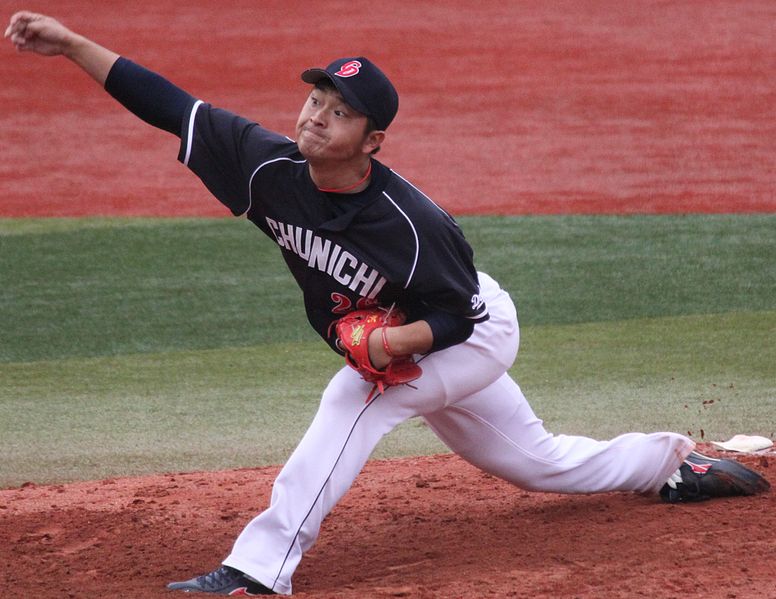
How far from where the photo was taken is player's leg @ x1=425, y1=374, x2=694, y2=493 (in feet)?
12.5

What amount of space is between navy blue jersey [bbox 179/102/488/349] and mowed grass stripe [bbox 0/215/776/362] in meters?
3.37

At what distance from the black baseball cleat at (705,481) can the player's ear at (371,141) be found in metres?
1.47

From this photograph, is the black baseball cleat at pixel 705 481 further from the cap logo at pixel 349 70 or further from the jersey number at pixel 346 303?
the cap logo at pixel 349 70

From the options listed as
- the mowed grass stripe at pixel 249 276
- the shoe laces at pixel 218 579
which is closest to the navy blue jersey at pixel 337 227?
the shoe laces at pixel 218 579

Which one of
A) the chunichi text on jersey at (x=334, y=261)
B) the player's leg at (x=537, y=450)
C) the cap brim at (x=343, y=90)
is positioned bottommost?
the player's leg at (x=537, y=450)

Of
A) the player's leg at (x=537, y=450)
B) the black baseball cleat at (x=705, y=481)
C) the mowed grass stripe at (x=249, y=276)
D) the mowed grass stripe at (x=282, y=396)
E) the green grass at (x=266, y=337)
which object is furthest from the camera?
the mowed grass stripe at (x=249, y=276)

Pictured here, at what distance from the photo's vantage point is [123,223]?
10055mm

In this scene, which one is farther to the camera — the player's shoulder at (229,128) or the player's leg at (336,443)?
the player's shoulder at (229,128)

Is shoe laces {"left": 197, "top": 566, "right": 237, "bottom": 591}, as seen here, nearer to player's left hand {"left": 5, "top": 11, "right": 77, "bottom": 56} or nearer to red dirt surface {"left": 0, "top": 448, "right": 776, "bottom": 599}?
red dirt surface {"left": 0, "top": 448, "right": 776, "bottom": 599}

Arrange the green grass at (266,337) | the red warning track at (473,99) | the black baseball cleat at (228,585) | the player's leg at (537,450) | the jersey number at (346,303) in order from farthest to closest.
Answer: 1. the red warning track at (473,99)
2. the green grass at (266,337)
3. the player's leg at (537,450)
4. the jersey number at (346,303)
5. the black baseball cleat at (228,585)

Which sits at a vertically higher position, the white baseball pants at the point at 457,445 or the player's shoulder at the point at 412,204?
the player's shoulder at the point at 412,204

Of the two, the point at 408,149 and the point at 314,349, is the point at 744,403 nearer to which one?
the point at 314,349

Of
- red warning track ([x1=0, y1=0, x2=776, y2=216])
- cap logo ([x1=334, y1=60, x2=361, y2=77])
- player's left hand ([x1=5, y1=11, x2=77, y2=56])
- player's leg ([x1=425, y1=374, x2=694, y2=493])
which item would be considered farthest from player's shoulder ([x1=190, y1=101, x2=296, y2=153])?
red warning track ([x1=0, y1=0, x2=776, y2=216])

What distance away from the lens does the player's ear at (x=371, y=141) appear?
3.48 metres
